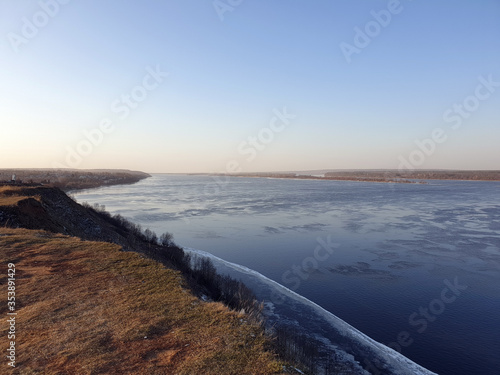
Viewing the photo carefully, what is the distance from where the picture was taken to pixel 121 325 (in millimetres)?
5793

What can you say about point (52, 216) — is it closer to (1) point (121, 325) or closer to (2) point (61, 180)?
(1) point (121, 325)

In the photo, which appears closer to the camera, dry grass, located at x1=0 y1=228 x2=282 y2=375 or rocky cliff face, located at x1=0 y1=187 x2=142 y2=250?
dry grass, located at x1=0 y1=228 x2=282 y2=375

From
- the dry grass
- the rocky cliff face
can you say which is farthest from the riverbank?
the rocky cliff face

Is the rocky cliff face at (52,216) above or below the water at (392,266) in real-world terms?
above

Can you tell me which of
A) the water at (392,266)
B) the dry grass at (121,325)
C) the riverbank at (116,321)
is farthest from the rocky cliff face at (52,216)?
the water at (392,266)

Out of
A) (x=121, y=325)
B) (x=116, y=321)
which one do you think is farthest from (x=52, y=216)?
(x=121, y=325)

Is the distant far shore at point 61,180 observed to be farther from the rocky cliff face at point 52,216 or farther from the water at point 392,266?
the water at point 392,266

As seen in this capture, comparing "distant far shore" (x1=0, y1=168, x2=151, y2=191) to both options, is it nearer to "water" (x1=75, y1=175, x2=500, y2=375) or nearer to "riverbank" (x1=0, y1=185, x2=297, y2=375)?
"water" (x1=75, y1=175, x2=500, y2=375)

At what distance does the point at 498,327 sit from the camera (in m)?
10.1

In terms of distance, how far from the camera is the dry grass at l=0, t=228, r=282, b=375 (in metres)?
4.76

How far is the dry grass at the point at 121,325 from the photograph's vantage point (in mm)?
4758

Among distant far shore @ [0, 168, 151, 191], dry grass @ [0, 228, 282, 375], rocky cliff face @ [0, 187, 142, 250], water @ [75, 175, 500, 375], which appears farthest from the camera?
distant far shore @ [0, 168, 151, 191]

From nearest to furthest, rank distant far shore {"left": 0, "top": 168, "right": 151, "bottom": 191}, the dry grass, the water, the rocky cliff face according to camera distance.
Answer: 1. the dry grass
2. the water
3. the rocky cliff face
4. distant far shore {"left": 0, "top": 168, "right": 151, "bottom": 191}

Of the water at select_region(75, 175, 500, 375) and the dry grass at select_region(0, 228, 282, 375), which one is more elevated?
the dry grass at select_region(0, 228, 282, 375)
